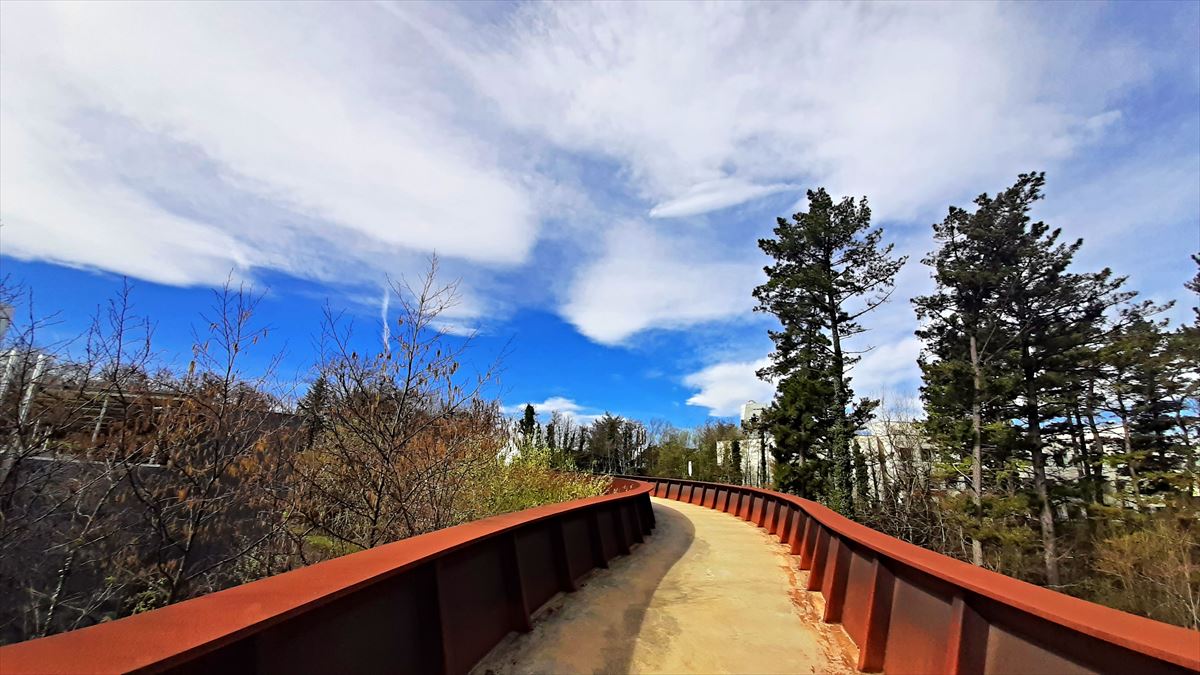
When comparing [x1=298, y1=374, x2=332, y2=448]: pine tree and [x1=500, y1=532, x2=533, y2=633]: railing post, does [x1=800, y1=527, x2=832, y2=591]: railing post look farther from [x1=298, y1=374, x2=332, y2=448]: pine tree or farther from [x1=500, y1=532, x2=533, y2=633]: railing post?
[x1=298, y1=374, x2=332, y2=448]: pine tree

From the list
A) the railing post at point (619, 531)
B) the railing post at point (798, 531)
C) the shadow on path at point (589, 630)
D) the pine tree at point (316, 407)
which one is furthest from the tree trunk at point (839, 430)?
the pine tree at point (316, 407)

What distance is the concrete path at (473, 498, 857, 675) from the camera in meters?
4.14

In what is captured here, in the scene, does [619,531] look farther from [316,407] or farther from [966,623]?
[966,623]

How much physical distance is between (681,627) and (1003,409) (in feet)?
83.1

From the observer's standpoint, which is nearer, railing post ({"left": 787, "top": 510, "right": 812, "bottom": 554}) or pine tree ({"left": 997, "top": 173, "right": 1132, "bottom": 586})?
railing post ({"left": 787, "top": 510, "right": 812, "bottom": 554})

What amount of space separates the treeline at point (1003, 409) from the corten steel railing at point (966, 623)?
1935 cm

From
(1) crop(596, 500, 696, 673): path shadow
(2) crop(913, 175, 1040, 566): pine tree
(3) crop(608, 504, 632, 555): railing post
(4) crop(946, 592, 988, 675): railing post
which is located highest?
(2) crop(913, 175, 1040, 566): pine tree

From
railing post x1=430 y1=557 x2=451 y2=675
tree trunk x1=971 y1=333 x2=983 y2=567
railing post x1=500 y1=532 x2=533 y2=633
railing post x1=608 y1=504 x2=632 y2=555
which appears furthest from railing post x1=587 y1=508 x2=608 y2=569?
tree trunk x1=971 y1=333 x2=983 y2=567

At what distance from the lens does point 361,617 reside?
8.87 feet

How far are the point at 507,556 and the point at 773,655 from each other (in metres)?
2.41

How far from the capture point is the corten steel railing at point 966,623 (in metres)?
2.10

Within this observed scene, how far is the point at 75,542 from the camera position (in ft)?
24.6

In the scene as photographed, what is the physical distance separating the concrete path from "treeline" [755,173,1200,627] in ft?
58.0

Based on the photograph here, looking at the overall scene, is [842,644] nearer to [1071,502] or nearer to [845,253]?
[845,253]
